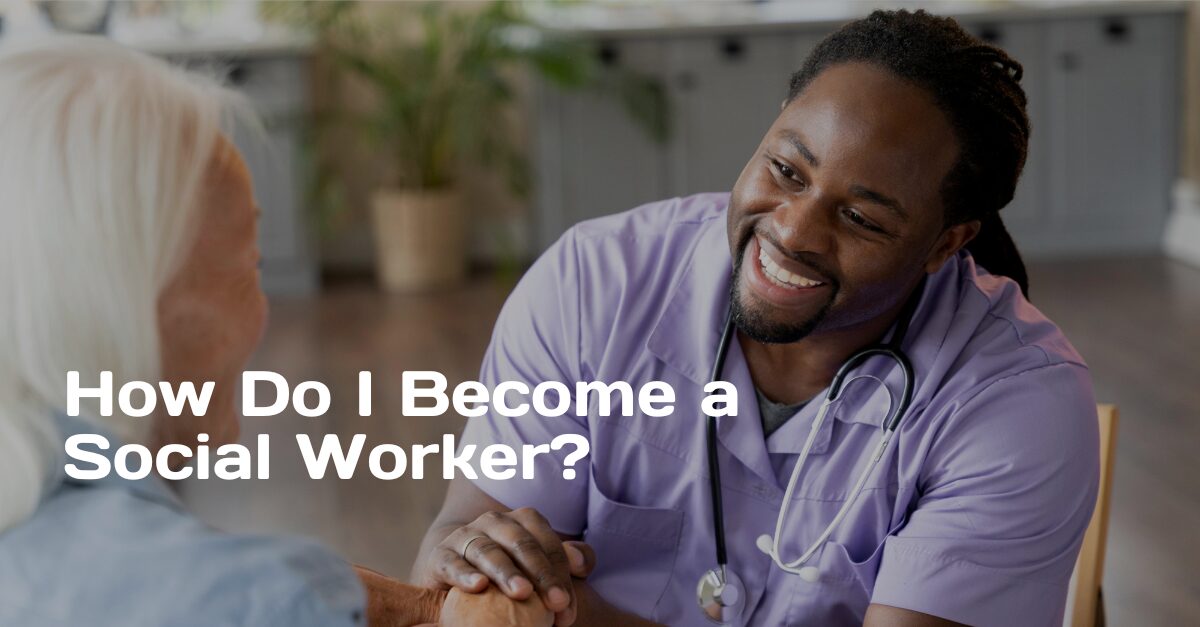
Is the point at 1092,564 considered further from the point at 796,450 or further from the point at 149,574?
the point at 149,574

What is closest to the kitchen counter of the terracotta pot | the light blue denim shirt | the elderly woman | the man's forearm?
the terracotta pot

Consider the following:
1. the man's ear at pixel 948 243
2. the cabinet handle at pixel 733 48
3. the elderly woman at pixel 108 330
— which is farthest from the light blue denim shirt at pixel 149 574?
the cabinet handle at pixel 733 48

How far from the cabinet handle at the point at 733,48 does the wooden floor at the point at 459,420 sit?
4.32ft

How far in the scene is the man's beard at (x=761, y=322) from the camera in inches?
55.6

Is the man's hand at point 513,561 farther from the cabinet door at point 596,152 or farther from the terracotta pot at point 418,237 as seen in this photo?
the cabinet door at point 596,152

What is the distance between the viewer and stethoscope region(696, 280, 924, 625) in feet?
4.55

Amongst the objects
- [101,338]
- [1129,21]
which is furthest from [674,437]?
[1129,21]

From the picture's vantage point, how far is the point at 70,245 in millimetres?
929

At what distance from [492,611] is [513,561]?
65 millimetres

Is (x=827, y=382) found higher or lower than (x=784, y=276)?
lower

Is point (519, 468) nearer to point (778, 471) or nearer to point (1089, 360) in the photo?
point (778, 471)

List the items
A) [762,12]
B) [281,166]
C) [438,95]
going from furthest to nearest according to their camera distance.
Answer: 1. [762,12]
2. [281,166]
3. [438,95]

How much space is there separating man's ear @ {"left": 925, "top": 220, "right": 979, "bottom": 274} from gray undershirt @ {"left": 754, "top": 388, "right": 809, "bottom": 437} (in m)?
0.20

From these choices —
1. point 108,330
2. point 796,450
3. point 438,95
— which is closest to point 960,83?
point 796,450
